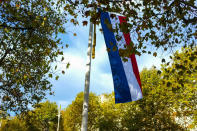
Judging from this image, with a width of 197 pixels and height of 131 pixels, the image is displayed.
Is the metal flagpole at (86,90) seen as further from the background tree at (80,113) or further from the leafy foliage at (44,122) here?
the leafy foliage at (44,122)

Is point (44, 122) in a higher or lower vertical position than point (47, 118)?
lower

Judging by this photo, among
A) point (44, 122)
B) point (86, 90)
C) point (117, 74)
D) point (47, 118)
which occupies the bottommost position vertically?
point (86, 90)

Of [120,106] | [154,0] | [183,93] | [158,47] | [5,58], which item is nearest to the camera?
[154,0]

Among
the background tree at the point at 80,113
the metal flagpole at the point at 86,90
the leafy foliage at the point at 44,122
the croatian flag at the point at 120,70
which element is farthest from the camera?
the leafy foliage at the point at 44,122

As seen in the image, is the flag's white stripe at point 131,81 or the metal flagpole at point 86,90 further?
the flag's white stripe at point 131,81

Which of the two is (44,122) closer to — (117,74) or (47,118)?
(47,118)

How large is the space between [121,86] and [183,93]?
11832 millimetres

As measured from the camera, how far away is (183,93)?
59.3 feet

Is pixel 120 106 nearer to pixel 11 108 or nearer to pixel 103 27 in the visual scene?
pixel 11 108

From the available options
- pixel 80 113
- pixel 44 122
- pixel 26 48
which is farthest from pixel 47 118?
pixel 26 48

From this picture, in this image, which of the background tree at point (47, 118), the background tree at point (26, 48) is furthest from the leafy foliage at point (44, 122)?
the background tree at point (26, 48)

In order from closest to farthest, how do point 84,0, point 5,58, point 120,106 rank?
point 84,0 < point 5,58 < point 120,106

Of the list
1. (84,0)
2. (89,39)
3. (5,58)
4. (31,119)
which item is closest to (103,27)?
(89,39)

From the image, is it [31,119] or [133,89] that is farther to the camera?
[31,119]
